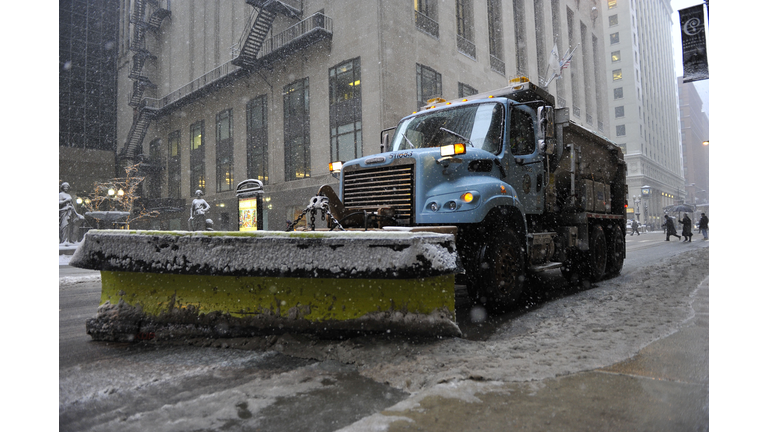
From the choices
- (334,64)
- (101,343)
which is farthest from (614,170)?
(334,64)

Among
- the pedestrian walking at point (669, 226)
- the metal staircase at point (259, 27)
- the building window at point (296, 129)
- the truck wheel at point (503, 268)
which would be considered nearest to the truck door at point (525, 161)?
the truck wheel at point (503, 268)

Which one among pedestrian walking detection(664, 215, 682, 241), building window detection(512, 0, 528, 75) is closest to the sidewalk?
pedestrian walking detection(664, 215, 682, 241)

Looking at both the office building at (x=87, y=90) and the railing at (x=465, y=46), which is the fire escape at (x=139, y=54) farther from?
the railing at (x=465, y=46)

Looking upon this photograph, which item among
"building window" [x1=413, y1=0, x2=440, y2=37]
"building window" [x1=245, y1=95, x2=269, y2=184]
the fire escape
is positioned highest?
"building window" [x1=413, y1=0, x2=440, y2=37]

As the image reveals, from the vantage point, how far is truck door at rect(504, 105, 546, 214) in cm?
601

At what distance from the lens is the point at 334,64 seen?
2102 centimetres

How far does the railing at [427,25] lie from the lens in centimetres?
2031

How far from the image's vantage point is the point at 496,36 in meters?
22.3

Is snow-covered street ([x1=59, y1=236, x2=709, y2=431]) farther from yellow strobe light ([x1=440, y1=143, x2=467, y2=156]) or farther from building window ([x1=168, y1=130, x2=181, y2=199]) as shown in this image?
building window ([x1=168, y1=130, x2=181, y2=199])

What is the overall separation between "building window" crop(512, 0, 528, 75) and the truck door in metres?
12.4

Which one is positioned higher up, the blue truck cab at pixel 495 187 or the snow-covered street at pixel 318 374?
the blue truck cab at pixel 495 187

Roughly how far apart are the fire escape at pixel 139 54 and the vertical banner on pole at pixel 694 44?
5.92 meters

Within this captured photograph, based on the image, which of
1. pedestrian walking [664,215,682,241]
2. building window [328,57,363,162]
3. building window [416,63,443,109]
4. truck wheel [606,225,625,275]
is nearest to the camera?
truck wheel [606,225,625,275]

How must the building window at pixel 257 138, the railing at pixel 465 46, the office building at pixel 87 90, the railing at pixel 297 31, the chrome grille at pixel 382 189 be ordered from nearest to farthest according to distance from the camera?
the office building at pixel 87 90 → the chrome grille at pixel 382 189 → the railing at pixel 297 31 → the railing at pixel 465 46 → the building window at pixel 257 138
